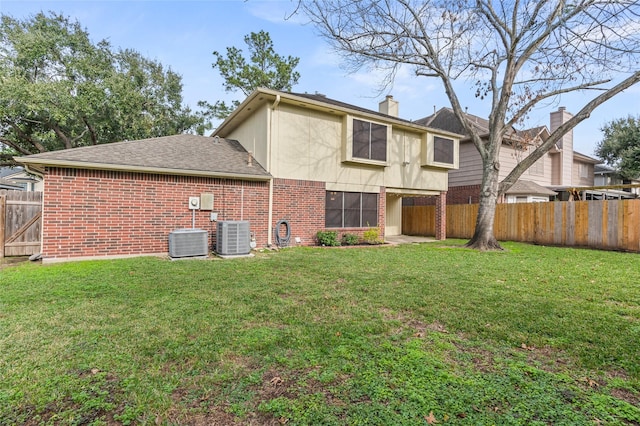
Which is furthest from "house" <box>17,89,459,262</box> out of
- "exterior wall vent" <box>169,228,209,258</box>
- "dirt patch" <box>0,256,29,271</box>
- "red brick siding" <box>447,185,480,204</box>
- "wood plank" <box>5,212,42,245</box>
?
"red brick siding" <box>447,185,480,204</box>

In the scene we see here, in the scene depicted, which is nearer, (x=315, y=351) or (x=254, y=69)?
(x=315, y=351)

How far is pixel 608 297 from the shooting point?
4398mm

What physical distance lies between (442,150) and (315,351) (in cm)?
1265

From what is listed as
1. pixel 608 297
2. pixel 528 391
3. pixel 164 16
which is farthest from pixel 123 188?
pixel 608 297

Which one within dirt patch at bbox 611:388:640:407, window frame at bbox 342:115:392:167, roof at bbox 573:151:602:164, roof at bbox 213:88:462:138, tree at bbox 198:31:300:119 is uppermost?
tree at bbox 198:31:300:119

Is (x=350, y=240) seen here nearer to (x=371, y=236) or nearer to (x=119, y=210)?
(x=371, y=236)

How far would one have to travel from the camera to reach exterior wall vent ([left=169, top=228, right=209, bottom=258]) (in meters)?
7.32

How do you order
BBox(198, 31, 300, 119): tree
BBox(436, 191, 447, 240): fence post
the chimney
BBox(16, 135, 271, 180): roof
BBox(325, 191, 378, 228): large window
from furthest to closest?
1. BBox(198, 31, 300, 119): tree
2. the chimney
3. BBox(436, 191, 447, 240): fence post
4. BBox(325, 191, 378, 228): large window
5. BBox(16, 135, 271, 180): roof

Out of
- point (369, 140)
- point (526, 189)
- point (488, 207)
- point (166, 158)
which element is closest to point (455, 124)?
point (526, 189)

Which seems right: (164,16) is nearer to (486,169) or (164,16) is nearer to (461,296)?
(461,296)

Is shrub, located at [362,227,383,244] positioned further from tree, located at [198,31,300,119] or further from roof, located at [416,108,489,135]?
tree, located at [198,31,300,119]

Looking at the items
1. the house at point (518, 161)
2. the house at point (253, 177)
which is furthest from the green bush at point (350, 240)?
the house at point (518, 161)

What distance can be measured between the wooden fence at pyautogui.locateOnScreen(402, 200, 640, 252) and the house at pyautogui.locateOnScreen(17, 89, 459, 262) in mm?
1676

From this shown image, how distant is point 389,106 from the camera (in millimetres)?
15492
